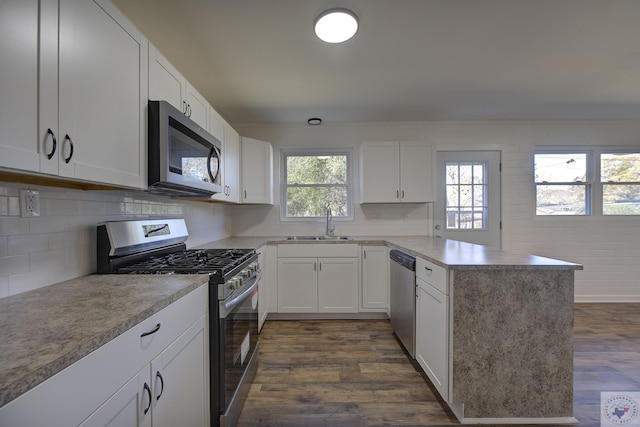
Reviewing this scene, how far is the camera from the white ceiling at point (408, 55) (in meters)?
1.69

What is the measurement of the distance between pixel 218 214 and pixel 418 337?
2529mm

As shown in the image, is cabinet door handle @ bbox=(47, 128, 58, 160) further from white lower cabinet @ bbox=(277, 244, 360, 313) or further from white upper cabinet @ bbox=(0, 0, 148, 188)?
white lower cabinet @ bbox=(277, 244, 360, 313)

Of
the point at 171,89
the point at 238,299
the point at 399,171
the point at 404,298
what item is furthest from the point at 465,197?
the point at 171,89

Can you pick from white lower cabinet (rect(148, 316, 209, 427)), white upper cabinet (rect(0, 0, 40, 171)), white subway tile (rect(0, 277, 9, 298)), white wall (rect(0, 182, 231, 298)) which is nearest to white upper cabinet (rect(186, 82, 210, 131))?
white wall (rect(0, 182, 231, 298))

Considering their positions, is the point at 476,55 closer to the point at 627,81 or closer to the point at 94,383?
the point at 627,81

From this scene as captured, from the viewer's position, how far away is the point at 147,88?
4.79 feet

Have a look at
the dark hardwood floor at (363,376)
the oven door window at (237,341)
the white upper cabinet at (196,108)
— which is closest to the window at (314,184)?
the dark hardwood floor at (363,376)

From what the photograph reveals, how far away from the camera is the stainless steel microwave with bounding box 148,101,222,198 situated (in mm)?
1472

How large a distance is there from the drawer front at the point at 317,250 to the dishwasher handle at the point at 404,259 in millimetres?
547

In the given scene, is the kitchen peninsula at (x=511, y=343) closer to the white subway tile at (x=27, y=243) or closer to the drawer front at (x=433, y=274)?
the drawer front at (x=433, y=274)

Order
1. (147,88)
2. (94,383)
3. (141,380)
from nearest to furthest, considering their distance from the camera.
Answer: (94,383) < (141,380) < (147,88)

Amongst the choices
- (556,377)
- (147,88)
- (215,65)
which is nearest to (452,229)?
(556,377)

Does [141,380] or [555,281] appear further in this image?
[555,281]

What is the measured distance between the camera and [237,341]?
→ 5.36 ft
